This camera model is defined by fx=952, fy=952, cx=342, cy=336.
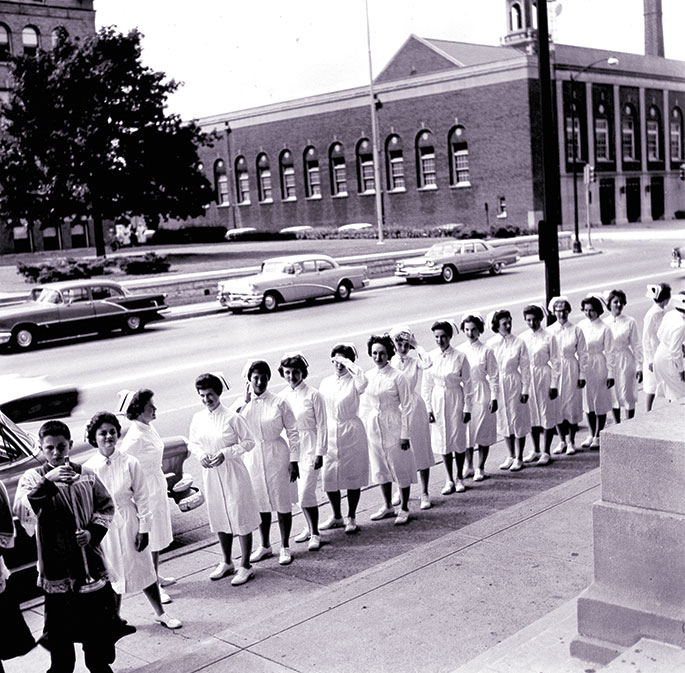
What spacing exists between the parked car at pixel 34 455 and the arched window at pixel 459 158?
53646 millimetres

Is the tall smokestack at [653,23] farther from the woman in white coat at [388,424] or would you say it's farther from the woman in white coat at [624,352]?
the woman in white coat at [624,352]

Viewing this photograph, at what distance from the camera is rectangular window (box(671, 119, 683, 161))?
5378cm

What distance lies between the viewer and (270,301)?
27609 mm

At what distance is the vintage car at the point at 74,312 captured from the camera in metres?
Result: 22.6

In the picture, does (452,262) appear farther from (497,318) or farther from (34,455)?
(34,455)

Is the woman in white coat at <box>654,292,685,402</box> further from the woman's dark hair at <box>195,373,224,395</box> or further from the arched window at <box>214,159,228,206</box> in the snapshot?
the arched window at <box>214,159,228,206</box>

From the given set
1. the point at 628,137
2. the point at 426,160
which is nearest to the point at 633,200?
the point at 628,137

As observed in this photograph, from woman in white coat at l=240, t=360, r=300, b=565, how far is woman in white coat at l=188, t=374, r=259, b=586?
0.36m

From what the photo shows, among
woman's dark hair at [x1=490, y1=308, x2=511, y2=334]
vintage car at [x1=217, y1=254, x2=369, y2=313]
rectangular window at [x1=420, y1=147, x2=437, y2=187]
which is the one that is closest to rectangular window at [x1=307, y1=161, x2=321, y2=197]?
rectangular window at [x1=420, y1=147, x2=437, y2=187]

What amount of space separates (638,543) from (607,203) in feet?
188

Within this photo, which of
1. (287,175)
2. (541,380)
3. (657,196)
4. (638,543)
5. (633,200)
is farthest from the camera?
(287,175)

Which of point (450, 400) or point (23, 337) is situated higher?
point (450, 400)

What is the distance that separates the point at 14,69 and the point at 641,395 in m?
31.8

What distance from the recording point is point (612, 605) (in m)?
4.96
